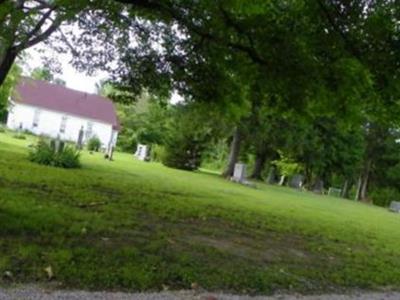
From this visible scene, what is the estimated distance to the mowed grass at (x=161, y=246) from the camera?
6590 mm

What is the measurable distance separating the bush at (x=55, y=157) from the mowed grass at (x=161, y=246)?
5.81m

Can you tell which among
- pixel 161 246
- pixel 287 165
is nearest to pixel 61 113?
pixel 287 165

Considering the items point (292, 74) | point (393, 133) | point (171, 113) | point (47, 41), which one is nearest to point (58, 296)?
point (292, 74)

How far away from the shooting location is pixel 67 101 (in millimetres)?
77062

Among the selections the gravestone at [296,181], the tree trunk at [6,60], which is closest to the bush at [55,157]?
the tree trunk at [6,60]

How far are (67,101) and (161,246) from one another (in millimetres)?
71105

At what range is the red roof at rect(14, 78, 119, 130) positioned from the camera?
7431cm

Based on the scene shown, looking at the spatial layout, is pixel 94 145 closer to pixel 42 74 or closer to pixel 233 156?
pixel 233 156

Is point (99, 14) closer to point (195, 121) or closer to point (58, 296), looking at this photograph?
point (58, 296)

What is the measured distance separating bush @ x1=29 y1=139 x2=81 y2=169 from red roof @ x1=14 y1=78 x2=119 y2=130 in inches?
2094

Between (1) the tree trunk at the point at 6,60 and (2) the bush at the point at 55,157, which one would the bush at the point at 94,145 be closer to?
(2) the bush at the point at 55,157

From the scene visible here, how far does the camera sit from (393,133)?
54.2 meters

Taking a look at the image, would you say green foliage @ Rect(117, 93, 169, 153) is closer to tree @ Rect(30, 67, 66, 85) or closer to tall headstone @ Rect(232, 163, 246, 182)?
tree @ Rect(30, 67, 66, 85)

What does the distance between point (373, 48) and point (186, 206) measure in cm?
616
